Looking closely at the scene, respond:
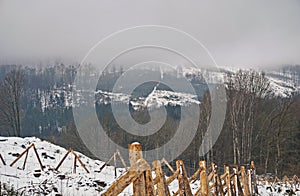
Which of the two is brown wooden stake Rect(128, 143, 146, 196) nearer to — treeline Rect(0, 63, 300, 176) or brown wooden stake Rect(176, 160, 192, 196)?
→ brown wooden stake Rect(176, 160, 192, 196)

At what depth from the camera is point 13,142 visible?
1859 centimetres

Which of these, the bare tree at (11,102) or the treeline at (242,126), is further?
the bare tree at (11,102)

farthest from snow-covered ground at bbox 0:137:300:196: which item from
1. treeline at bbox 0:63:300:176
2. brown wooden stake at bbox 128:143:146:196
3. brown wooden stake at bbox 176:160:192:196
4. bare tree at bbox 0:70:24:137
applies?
bare tree at bbox 0:70:24:137

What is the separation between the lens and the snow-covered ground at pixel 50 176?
1135cm

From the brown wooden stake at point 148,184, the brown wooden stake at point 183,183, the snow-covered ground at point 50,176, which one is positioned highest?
the brown wooden stake at point 148,184

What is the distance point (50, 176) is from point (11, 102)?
83.0ft

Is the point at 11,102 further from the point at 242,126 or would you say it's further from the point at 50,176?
the point at 50,176

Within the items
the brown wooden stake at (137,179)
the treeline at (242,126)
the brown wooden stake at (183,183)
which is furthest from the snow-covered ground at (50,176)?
the treeline at (242,126)

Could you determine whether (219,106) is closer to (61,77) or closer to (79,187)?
(79,187)

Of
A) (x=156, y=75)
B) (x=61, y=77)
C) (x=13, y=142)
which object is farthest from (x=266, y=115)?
(x=61, y=77)

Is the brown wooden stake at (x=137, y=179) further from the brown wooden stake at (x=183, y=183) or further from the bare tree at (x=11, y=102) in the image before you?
the bare tree at (x=11, y=102)

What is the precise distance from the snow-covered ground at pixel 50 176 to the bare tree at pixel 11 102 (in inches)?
685

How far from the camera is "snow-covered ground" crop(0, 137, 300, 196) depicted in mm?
11349

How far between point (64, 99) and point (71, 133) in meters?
35.4
